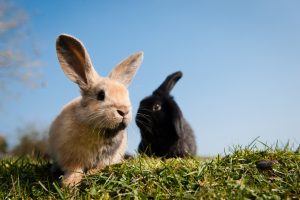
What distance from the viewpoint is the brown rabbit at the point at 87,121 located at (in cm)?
586

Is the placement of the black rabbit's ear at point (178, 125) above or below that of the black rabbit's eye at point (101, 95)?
below

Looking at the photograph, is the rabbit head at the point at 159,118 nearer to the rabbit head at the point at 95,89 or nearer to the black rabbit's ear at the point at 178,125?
the black rabbit's ear at the point at 178,125

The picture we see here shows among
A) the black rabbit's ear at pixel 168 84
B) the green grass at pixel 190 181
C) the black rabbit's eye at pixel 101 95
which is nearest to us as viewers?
the green grass at pixel 190 181

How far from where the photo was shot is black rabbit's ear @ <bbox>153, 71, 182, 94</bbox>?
9516 millimetres

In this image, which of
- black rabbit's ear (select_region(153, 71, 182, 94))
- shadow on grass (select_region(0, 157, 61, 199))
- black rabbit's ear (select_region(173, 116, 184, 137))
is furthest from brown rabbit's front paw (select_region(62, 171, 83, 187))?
black rabbit's ear (select_region(153, 71, 182, 94))

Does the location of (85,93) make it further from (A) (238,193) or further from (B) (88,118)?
(A) (238,193)

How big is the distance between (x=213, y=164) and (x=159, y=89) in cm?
415

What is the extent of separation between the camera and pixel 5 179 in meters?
6.58

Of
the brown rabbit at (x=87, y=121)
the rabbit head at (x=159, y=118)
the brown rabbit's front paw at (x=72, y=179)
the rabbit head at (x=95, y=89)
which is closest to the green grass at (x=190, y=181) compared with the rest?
the brown rabbit's front paw at (x=72, y=179)

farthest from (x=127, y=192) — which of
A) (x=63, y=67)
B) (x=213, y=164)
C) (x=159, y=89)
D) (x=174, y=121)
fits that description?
(x=159, y=89)

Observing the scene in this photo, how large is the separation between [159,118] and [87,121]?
9.91ft

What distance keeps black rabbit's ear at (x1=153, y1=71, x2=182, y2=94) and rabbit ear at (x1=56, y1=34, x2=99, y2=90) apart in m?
3.21

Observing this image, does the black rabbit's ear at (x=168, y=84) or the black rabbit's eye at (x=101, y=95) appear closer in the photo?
the black rabbit's eye at (x=101, y=95)

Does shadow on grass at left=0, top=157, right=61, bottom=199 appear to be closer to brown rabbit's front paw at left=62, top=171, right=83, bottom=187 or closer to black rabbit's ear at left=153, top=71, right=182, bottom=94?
brown rabbit's front paw at left=62, top=171, right=83, bottom=187
